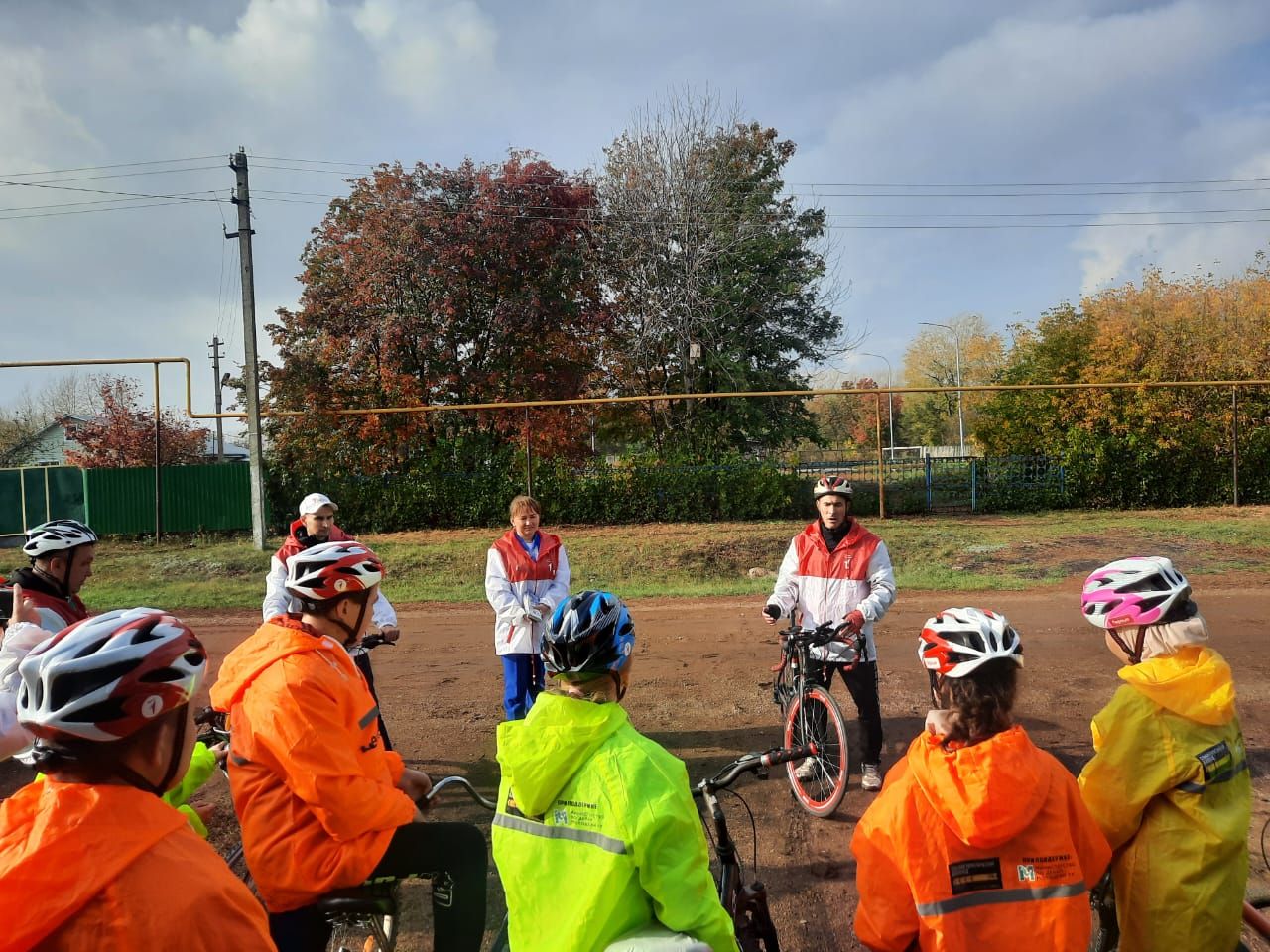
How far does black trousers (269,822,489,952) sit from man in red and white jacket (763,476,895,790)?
109 inches

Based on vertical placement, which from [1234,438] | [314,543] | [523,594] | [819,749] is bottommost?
[819,749]

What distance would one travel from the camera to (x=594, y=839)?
1954 mm

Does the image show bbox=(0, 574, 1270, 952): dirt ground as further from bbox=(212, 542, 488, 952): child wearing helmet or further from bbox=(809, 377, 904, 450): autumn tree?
bbox=(809, 377, 904, 450): autumn tree

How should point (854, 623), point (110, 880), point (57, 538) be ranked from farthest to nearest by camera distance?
point (854, 623) → point (57, 538) → point (110, 880)

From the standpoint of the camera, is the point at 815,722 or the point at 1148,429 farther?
the point at 1148,429

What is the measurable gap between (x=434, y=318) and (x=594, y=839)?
775 inches

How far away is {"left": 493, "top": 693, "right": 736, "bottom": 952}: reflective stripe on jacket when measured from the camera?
190cm

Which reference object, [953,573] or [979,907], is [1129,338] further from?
Answer: [979,907]

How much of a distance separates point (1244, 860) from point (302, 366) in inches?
767

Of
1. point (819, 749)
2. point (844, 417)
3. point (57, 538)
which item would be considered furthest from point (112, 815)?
point (844, 417)

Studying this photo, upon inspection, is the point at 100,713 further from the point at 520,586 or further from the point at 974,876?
the point at 520,586

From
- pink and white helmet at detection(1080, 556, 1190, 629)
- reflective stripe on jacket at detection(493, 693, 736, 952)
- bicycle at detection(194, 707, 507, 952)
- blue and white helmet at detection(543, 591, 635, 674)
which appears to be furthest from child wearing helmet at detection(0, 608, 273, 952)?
pink and white helmet at detection(1080, 556, 1190, 629)

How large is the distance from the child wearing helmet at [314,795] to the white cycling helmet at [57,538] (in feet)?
6.17

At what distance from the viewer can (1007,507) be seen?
→ 17984mm
